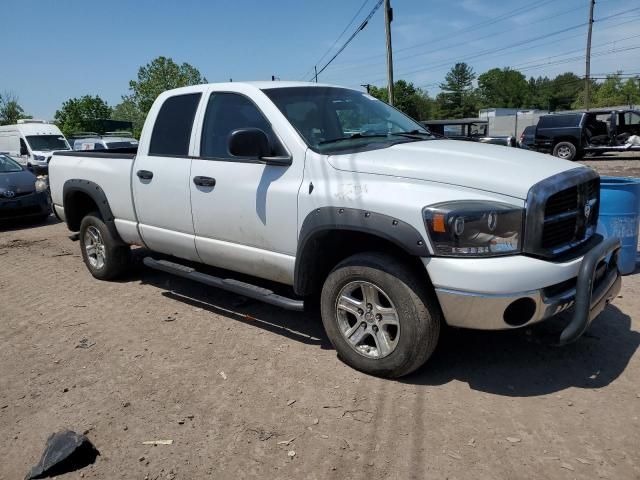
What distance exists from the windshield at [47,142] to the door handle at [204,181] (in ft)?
64.5

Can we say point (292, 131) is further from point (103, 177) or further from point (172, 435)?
point (103, 177)

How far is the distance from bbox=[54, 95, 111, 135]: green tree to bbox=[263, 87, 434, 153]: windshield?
4645 centimetres

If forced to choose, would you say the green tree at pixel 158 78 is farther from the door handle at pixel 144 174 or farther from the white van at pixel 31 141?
the door handle at pixel 144 174

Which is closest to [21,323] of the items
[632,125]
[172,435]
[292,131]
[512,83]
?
[172,435]

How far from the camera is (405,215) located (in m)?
3.15

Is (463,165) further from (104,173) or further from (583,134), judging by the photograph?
(583,134)

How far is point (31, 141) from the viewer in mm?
21078

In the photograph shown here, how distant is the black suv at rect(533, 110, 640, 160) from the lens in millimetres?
19984

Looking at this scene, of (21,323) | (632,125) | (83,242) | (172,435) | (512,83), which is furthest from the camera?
Answer: (512,83)

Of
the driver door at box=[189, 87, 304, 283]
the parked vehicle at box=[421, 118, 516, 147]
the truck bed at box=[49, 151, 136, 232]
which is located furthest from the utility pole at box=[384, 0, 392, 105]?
the driver door at box=[189, 87, 304, 283]

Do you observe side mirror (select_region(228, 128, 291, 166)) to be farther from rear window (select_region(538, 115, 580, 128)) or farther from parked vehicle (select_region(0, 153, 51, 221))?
rear window (select_region(538, 115, 580, 128))

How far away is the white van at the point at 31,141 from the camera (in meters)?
20.8

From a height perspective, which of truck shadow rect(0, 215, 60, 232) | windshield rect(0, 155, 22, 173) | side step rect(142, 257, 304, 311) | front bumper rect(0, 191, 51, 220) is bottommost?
truck shadow rect(0, 215, 60, 232)

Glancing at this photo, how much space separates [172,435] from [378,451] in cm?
118
